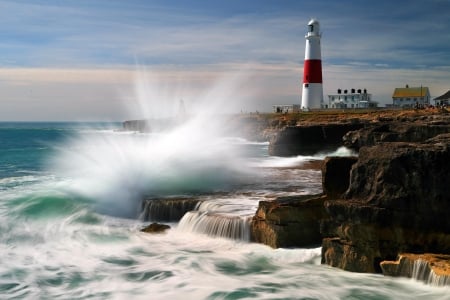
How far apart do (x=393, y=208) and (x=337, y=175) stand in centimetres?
213

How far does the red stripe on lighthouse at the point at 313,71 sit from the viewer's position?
4316 cm

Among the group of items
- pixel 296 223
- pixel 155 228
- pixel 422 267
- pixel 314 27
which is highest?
pixel 314 27

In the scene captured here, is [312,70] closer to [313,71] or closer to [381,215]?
[313,71]

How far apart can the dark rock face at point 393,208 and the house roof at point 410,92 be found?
48.5 meters

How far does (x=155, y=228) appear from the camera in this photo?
11906 mm

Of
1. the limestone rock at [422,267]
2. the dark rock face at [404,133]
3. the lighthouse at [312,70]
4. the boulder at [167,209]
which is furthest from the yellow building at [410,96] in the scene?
the limestone rock at [422,267]

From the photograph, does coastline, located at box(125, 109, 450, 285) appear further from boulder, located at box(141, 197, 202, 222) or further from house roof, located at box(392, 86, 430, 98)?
house roof, located at box(392, 86, 430, 98)

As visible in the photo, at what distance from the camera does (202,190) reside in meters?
15.5

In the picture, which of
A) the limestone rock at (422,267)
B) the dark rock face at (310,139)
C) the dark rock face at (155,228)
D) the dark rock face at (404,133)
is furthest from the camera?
the dark rock face at (310,139)

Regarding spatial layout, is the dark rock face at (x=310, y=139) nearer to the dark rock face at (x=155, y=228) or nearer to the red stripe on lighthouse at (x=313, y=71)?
the red stripe on lighthouse at (x=313, y=71)

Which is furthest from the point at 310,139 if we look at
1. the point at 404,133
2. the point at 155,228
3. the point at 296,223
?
the point at 296,223

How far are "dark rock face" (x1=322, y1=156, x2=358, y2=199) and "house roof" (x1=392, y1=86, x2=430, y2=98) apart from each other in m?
47.2

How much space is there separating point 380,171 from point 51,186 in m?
13.9

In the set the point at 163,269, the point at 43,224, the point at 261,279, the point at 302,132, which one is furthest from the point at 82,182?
the point at 302,132
